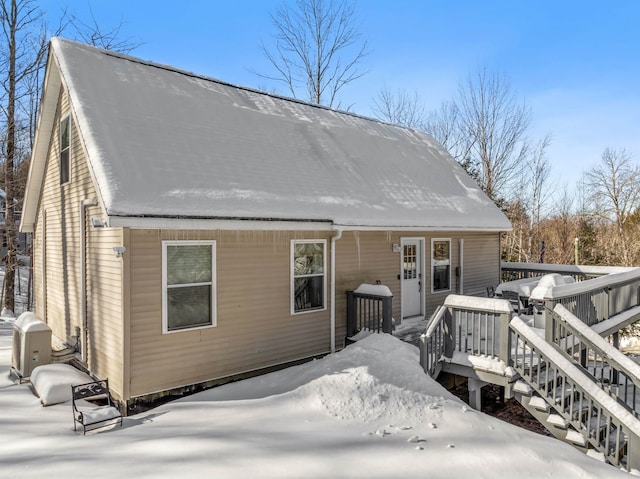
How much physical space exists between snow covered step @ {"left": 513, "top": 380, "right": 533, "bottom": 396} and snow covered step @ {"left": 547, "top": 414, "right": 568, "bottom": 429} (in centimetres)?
41

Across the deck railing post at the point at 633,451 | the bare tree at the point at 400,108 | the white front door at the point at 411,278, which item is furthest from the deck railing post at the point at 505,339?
the bare tree at the point at 400,108

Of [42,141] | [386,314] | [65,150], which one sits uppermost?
[42,141]

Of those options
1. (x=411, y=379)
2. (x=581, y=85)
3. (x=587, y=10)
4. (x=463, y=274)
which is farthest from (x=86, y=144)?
(x=581, y=85)

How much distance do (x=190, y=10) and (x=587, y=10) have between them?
599 inches

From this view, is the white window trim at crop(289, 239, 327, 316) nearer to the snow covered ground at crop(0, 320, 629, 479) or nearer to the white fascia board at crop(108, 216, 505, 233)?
the white fascia board at crop(108, 216, 505, 233)

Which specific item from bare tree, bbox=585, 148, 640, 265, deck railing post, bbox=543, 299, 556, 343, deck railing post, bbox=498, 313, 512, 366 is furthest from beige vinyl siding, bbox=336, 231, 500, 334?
bare tree, bbox=585, 148, 640, 265

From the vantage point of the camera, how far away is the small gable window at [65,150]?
8258 millimetres

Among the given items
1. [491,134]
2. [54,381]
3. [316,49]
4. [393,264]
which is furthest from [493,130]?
[54,381]

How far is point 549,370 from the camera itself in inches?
263

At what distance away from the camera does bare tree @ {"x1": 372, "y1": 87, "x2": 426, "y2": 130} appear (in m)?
27.4

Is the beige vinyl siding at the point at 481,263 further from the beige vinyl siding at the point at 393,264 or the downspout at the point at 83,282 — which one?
the downspout at the point at 83,282

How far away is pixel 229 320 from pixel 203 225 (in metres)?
1.73

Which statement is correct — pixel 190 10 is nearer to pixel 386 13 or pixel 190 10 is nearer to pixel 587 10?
pixel 386 13

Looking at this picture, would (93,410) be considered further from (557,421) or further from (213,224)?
(557,421)
